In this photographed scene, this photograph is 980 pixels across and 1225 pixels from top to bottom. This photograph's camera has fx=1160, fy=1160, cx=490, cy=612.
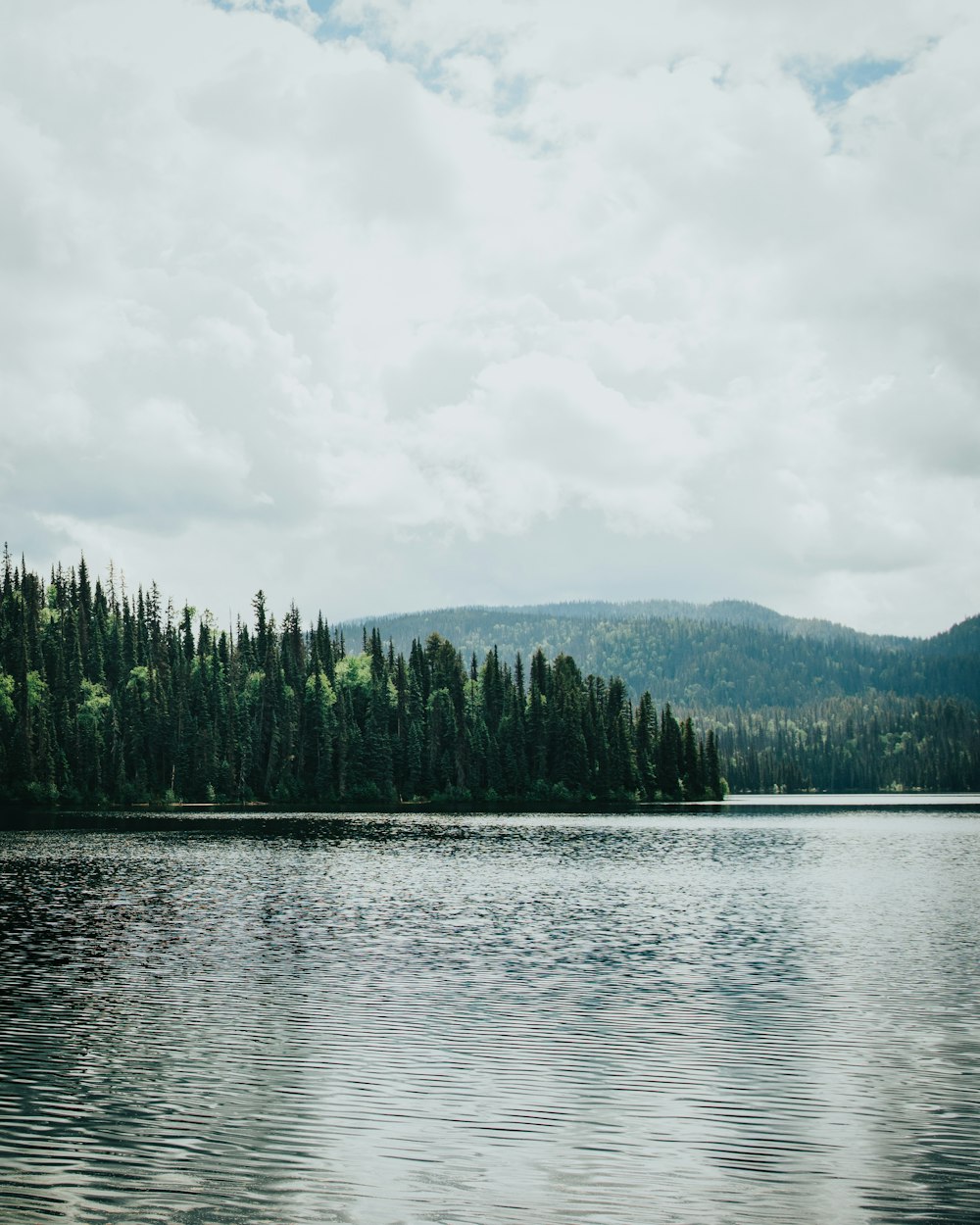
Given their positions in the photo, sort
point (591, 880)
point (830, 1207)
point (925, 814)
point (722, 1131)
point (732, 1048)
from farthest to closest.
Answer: point (925, 814), point (591, 880), point (732, 1048), point (722, 1131), point (830, 1207)

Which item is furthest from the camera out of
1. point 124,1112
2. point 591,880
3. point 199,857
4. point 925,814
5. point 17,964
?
point 925,814

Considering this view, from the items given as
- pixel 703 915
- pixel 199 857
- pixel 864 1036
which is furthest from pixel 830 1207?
pixel 199 857

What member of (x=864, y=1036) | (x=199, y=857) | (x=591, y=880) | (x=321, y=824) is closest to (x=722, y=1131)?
(x=864, y=1036)

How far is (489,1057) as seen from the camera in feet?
81.6

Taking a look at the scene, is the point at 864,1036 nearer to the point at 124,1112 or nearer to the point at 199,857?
the point at 124,1112

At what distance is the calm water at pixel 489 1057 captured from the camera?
55.0ft

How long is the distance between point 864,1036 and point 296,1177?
1498 cm

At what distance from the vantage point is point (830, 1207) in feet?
52.6

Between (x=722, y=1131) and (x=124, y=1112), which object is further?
(x=124, y=1112)

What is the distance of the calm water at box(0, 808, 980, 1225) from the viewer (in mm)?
16766

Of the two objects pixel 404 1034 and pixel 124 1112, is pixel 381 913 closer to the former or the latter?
pixel 404 1034

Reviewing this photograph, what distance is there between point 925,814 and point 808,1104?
169 m

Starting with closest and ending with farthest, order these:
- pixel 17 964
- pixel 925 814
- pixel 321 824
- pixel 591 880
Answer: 1. pixel 17 964
2. pixel 591 880
3. pixel 321 824
4. pixel 925 814

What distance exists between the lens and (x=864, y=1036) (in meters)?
26.7
